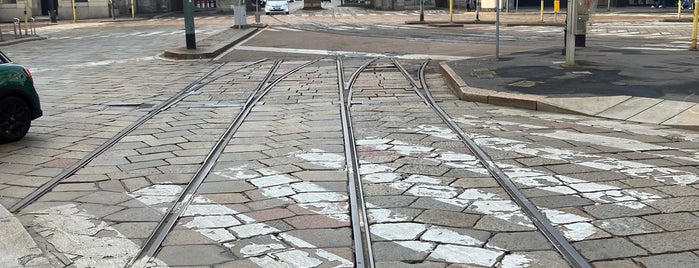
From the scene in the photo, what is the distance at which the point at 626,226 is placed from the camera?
16.6 ft

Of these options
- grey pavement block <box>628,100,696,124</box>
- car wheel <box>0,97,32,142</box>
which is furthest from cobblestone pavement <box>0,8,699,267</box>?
grey pavement block <box>628,100,696,124</box>

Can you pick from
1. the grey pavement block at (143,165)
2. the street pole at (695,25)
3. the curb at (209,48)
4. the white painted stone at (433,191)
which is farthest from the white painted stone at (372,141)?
the curb at (209,48)

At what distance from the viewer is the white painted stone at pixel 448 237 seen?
4824 mm

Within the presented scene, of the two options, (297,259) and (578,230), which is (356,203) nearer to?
(297,259)

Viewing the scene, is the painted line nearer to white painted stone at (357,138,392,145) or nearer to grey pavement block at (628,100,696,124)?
grey pavement block at (628,100,696,124)

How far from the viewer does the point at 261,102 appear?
11.3 m

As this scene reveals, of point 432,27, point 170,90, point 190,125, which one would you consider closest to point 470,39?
point 432,27

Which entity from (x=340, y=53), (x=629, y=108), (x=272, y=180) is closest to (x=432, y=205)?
(x=272, y=180)

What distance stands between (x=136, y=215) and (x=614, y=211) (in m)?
3.71

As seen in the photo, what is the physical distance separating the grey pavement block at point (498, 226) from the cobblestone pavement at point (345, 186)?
0.05ft

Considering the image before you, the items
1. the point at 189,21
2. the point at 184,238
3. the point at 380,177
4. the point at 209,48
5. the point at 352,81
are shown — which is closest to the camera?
the point at 184,238

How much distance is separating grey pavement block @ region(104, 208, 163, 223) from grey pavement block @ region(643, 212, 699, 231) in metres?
3.73

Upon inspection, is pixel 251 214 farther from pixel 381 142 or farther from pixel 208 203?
pixel 381 142

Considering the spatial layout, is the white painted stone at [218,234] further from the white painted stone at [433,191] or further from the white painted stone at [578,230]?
the white painted stone at [578,230]
